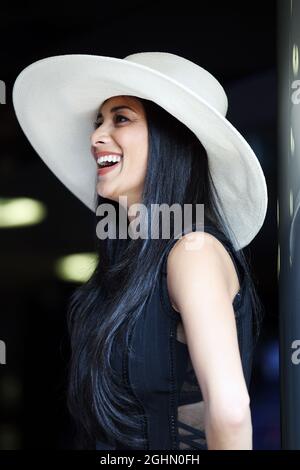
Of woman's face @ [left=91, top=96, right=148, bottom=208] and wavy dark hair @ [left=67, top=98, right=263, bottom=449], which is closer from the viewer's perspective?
wavy dark hair @ [left=67, top=98, right=263, bottom=449]

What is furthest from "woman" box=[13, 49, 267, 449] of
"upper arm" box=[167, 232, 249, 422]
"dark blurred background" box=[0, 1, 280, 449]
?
"dark blurred background" box=[0, 1, 280, 449]

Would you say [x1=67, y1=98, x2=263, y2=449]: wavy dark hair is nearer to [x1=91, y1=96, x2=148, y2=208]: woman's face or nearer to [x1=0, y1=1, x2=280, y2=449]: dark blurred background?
[x1=91, y1=96, x2=148, y2=208]: woman's face

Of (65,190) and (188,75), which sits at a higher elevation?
(65,190)

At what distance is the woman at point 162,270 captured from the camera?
5.77 feet

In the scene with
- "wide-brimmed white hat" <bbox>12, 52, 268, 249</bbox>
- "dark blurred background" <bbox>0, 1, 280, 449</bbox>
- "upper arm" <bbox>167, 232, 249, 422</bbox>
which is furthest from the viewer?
"dark blurred background" <bbox>0, 1, 280, 449</bbox>

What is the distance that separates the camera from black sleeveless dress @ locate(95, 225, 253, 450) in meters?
1.91

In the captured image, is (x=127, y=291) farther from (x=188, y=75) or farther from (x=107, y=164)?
(x=188, y=75)

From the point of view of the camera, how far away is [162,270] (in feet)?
6.42

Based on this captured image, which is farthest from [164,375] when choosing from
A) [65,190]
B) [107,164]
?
[65,190]

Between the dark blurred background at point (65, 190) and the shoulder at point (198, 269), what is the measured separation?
0.97m

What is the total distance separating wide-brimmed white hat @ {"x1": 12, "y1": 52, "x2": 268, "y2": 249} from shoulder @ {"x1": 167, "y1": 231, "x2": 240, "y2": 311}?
0.95 feet

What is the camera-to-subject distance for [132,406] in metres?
1.95

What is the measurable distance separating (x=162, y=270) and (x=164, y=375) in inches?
9.5

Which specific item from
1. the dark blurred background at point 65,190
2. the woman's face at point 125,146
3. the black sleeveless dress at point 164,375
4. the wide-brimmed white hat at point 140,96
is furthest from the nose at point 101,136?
the dark blurred background at point 65,190
